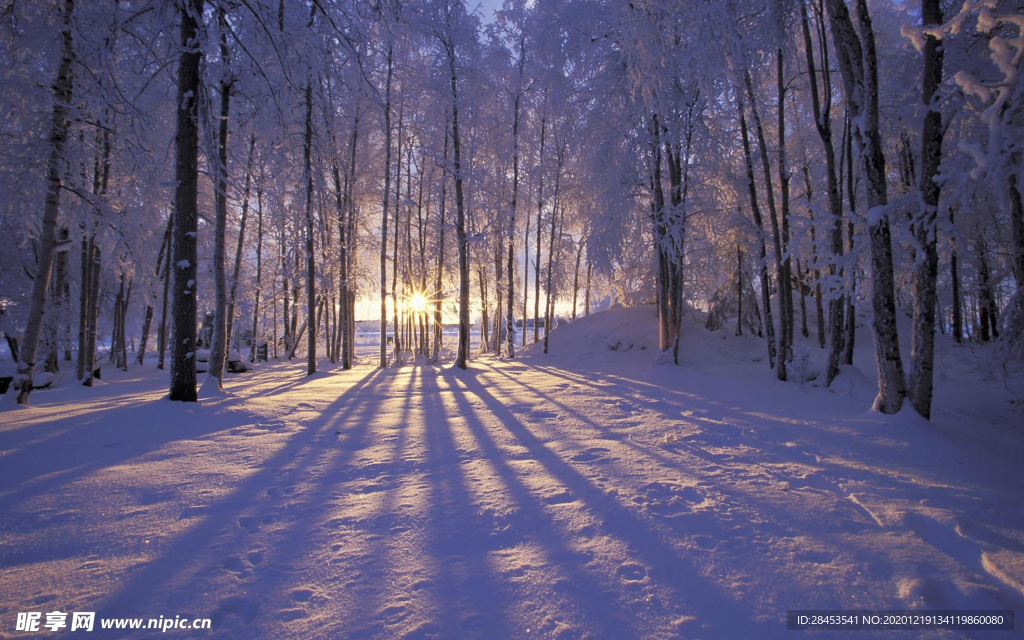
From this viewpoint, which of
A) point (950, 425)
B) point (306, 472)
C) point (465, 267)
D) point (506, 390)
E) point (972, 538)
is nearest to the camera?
point (972, 538)

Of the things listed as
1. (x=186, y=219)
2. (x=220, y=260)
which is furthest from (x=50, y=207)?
(x=186, y=219)

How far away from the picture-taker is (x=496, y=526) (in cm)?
257

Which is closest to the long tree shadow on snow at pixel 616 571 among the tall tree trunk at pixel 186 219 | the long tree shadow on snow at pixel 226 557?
the long tree shadow on snow at pixel 226 557

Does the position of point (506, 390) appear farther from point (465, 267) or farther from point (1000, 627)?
point (1000, 627)

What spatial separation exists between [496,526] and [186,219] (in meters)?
6.48

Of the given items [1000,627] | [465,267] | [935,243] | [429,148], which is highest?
[429,148]

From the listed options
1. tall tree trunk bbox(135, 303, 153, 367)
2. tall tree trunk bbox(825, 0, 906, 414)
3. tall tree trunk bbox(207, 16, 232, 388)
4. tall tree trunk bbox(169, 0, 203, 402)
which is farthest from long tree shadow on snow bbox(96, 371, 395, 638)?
tall tree trunk bbox(135, 303, 153, 367)

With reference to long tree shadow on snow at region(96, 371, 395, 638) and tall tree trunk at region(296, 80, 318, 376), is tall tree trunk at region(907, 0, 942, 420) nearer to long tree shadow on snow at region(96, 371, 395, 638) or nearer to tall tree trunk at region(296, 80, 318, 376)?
long tree shadow on snow at region(96, 371, 395, 638)

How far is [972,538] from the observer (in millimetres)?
2443

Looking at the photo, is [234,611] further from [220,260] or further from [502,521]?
[220,260]

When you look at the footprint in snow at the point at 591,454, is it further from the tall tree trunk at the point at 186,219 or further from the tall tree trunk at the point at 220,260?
the tall tree trunk at the point at 220,260

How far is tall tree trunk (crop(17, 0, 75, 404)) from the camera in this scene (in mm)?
6184

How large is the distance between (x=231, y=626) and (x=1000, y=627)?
11.2 ft

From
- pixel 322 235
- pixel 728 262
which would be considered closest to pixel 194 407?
pixel 322 235
